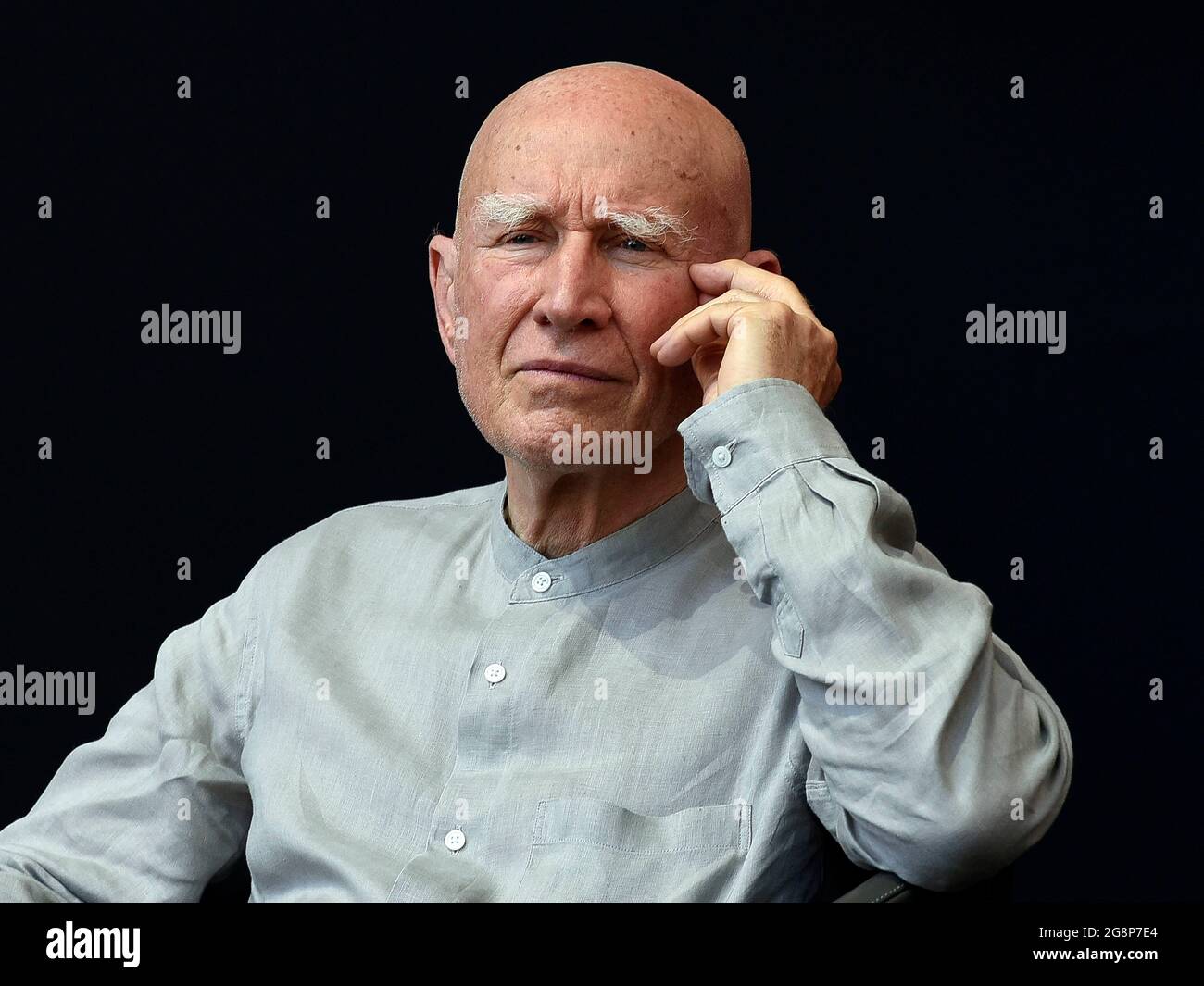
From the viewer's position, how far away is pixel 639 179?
8.52 feet

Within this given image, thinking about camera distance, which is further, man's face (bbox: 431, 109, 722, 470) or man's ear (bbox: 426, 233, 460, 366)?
man's ear (bbox: 426, 233, 460, 366)

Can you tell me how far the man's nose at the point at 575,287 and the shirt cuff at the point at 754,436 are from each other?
23 cm

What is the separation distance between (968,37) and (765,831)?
1776mm

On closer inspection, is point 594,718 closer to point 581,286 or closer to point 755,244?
point 581,286

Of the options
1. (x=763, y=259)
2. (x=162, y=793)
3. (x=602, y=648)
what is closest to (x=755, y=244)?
(x=763, y=259)

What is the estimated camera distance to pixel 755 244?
147 inches

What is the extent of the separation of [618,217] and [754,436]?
387mm

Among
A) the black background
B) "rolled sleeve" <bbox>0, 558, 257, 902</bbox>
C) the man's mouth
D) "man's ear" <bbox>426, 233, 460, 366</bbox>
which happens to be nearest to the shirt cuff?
the man's mouth

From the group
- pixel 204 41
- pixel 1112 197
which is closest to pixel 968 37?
pixel 1112 197

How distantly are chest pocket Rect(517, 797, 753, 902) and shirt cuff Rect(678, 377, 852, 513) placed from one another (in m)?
0.41

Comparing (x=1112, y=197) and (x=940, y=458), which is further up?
(x=1112, y=197)

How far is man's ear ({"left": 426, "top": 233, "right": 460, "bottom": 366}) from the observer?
285 centimetres

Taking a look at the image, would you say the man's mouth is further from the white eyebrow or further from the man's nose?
the white eyebrow

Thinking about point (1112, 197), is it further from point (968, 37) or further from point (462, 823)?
point (462, 823)
